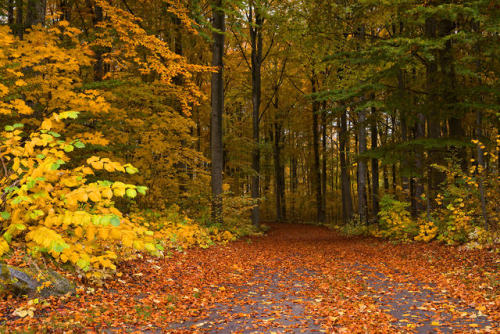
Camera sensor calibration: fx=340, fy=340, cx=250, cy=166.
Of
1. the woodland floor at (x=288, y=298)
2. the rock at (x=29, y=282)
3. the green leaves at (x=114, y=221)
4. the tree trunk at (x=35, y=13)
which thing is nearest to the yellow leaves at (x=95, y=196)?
the green leaves at (x=114, y=221)

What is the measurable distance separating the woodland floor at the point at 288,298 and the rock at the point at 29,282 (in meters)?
0.20

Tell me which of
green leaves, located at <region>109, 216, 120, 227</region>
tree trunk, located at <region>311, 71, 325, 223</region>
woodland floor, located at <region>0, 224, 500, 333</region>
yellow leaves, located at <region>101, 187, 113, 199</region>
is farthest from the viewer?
tree trunk, located at <region>311, 71, 325, 223</region>

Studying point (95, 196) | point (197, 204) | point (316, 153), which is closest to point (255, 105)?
point (197, 204)

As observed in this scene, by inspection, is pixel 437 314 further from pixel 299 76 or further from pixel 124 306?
pixel 299 76

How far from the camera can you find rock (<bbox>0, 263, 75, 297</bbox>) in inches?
164

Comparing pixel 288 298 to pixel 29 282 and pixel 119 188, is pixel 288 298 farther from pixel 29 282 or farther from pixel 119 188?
pixel 29 282

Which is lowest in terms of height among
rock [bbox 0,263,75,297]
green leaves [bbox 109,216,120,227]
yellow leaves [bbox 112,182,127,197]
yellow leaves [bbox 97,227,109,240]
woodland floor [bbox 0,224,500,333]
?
woodland floor [bbox 0,224,500,333]

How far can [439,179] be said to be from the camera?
34.1 ft

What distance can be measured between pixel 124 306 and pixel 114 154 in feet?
21.3

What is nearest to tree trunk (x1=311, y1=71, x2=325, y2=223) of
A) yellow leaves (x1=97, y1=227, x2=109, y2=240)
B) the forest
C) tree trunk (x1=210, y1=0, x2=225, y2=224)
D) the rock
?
the forest

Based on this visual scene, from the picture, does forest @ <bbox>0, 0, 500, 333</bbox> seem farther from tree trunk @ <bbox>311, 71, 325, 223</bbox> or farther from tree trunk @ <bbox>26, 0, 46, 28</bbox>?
tree trunk @ <bbox>311, 71, 325, 223</bbox>

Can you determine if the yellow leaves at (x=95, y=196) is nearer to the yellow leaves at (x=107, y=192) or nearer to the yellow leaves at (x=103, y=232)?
the yellow leaves at (x=107, y=192)

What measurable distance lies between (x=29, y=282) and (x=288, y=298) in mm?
3694

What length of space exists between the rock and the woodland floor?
0.67 ft
